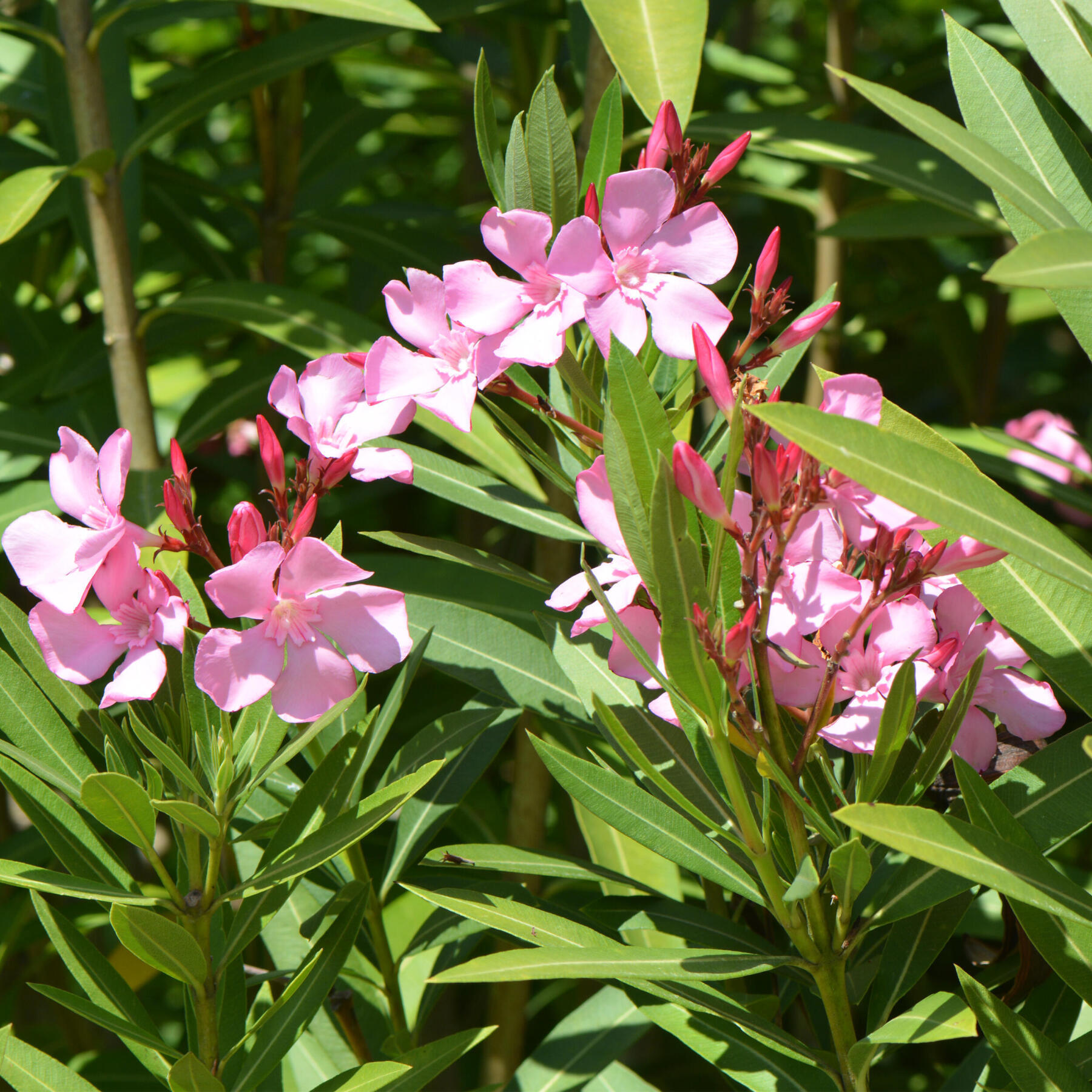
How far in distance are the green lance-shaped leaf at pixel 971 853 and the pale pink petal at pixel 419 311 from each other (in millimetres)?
Result: 383

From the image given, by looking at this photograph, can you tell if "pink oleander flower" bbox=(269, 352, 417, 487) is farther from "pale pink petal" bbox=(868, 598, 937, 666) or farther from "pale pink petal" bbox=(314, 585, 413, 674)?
"pale pink petal" bbox=(868, 598, 937, 666)

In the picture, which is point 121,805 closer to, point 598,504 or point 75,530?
point 75,530

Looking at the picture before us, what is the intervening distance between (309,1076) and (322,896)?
0.43ft

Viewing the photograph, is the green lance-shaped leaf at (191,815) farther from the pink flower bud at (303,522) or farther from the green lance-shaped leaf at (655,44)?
the green lance-shaped leaf at (655,44)

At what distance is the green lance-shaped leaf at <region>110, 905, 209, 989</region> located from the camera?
1.95ft

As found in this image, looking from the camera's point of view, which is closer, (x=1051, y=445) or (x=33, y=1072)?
(x=33, y=1072)

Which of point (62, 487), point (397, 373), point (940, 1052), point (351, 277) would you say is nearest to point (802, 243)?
A: point (351, 277)

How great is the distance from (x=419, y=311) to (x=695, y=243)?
0.18 m

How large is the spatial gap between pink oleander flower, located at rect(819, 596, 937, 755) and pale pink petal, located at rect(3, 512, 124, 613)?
16.3 inches

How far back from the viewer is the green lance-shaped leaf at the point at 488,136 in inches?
28.6

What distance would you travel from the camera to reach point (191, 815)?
609 mm

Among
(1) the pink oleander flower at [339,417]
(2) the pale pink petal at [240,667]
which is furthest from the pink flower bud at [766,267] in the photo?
(2) the pale pink petal at [240,667]

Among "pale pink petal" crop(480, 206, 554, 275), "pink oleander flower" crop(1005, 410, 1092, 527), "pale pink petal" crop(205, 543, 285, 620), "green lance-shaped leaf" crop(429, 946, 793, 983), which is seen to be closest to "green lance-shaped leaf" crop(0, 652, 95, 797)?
"pale pink petal" crop(205, 543, 285, 620)

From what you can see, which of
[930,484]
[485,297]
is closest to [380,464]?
[485,297]
